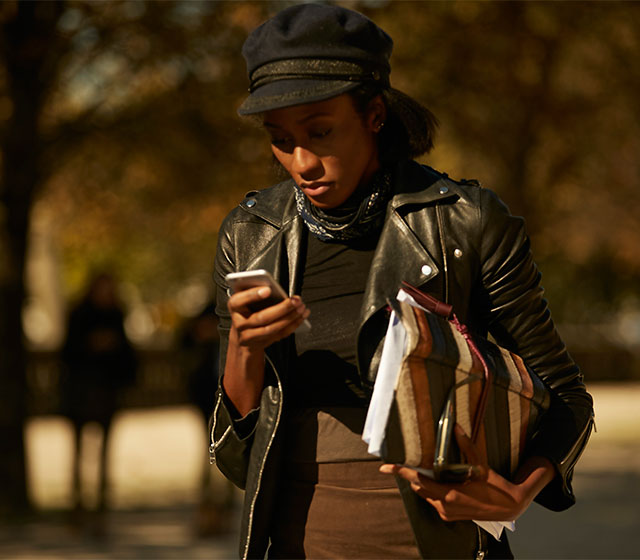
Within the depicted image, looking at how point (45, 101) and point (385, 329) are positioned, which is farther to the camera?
point (45, 101)

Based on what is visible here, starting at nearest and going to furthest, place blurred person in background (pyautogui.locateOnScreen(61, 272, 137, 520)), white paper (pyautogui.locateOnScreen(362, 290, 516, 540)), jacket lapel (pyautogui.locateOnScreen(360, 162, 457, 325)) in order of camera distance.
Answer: white paper (pyautogui.locateOnScreen(362, 290, 516, 540)) < jacket lapel (pyautogui.locateOnScreen(360, 162, 457, 325)) < blurred person in background (pyautogui.locateOnScreen(61, 272, 137, 520))

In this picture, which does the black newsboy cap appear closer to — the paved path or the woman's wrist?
the woman's wrist

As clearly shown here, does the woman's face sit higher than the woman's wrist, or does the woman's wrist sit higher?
the woman's face

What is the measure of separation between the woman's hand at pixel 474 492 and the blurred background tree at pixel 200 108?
8019mm

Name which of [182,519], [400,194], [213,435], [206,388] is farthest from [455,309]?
[182,519]

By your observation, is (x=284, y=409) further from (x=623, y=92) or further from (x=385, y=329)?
(x=623, y=92)

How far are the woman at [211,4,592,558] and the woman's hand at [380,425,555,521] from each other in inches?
0.6

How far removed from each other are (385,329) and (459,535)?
0.43 m

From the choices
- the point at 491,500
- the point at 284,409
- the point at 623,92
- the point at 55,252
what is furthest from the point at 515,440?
the point at 55,252

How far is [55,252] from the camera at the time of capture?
3284cm

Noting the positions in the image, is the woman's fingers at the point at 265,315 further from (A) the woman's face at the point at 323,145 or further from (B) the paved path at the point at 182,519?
(B) the paved path at the point at 182,519

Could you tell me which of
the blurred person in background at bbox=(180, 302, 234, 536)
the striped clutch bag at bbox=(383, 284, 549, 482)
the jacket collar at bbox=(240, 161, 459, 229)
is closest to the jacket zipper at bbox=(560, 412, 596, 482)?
the striped clutch bag at bbox=(383, 284, 549, 482)

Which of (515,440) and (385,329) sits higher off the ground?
(385,329)

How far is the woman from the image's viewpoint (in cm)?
223
